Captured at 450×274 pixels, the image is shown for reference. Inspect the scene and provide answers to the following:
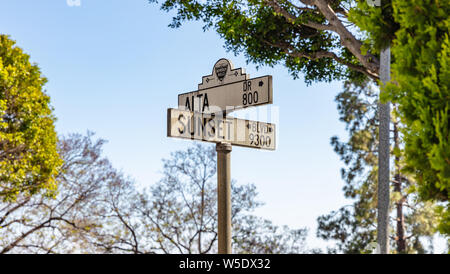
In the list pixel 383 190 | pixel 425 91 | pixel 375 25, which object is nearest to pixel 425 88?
pixel 425 91

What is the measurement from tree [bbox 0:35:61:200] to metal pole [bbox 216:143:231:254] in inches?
327

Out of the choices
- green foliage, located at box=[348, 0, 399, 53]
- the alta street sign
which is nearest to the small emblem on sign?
the alta street sign

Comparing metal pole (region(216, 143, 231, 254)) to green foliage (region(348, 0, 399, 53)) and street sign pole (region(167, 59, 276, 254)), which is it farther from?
green foliage (region(348, 0, 399, 53))

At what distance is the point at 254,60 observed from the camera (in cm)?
1209

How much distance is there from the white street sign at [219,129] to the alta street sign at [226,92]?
0.21 meters

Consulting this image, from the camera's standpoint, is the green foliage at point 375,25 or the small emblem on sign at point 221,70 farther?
the small emblem on sign at point 221,70

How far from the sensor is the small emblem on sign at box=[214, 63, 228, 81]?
19.1 feet

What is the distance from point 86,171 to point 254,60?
6936 millimetres

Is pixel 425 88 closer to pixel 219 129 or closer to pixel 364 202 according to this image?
pixel 219 129

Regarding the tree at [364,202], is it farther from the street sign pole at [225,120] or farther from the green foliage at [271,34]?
the street sign pole at [225,120]

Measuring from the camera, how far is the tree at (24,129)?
41.3 feet

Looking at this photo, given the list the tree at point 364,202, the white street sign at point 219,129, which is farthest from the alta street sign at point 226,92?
the tree at point 364,202
